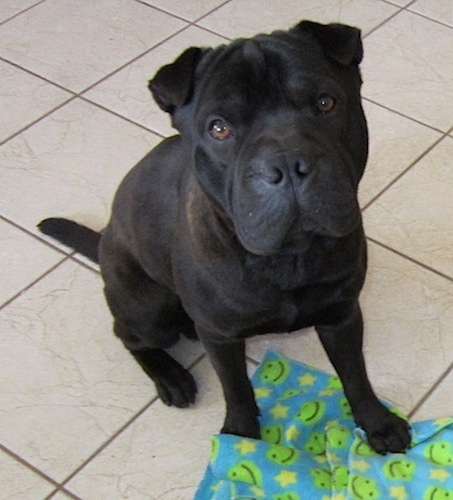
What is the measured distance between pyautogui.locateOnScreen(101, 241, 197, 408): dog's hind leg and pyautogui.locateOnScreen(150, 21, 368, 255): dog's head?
387mm

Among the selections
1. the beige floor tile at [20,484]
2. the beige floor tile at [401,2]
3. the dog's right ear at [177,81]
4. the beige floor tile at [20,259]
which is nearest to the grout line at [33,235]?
the beige floor tile at [20,259]

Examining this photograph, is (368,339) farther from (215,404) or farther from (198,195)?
(198,195)

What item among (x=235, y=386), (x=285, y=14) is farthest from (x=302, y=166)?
(x=285, y=14)

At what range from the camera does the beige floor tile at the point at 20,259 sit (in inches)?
73.8

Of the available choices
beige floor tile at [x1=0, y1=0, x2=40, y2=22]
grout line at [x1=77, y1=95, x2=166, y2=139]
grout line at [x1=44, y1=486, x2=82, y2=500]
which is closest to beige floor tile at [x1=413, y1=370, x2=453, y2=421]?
grout line at [x1=44, y1=486, x2=82, y2=500]

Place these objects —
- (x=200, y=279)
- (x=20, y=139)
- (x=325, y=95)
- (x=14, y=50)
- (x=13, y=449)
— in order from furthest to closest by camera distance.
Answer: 1. (x=14, y=50)
2. (x=20, y=139)
3. (x=13, y=449)
4. (x=200, y=279)
5. (x=325, y=95)

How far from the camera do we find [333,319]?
1391 mm

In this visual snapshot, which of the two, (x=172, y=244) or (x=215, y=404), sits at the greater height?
(x=172, y=244)

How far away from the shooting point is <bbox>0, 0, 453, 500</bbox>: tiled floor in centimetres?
160

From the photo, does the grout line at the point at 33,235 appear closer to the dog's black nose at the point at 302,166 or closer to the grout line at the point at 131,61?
the grout line at the point at 131,61

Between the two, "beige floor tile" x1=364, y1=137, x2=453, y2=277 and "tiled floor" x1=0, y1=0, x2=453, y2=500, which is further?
"beige floor tile" x1=364, y1=137, x2=453, y2=277

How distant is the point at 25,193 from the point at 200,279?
0.85m

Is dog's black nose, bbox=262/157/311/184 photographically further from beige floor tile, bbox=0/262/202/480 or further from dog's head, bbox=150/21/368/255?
beige floor tile, bbox=0/262/202/480

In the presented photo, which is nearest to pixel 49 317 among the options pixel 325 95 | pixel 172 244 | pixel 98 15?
pixel 172 244
